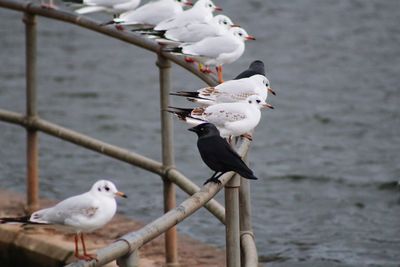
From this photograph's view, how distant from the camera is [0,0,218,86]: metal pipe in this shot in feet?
17.4

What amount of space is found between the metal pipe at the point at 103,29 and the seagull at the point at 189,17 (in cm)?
25

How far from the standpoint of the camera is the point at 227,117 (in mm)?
4789

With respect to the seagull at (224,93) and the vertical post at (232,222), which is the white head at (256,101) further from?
the vertical post at (232,222)

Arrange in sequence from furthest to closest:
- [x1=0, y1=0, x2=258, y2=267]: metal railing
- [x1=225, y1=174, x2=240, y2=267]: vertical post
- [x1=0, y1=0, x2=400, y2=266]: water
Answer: [x1=0, y1=0, x2=400, y2=266]: water < [x1=225, y1=174, x2=240, y2=267]: vertical post < [x1=0, y1=0, x2=258, y2=267]: metal railing

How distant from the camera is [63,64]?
12812 millimetres

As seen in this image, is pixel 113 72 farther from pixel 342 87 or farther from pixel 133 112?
pixel 342 87

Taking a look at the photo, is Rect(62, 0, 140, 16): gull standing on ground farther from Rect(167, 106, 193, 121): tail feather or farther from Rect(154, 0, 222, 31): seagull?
Rect(167, 106, 193, 121): tail feather

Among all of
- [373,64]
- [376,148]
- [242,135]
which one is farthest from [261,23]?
[242,135]

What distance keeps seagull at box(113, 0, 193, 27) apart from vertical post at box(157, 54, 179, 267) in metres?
0.76

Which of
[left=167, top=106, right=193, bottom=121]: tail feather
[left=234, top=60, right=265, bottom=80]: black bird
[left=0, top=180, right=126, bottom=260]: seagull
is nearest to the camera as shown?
[left=0, top=180, right=126, bottom=260]: seagull

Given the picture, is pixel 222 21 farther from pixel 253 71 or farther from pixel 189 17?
pixel 253 71

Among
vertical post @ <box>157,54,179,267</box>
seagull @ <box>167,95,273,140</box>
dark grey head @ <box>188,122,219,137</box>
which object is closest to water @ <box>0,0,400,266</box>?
vertical post @ <box>157,54,179,267</box>

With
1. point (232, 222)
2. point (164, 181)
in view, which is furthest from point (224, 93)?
point (232, 222)

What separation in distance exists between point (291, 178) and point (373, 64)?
337 centimetres
